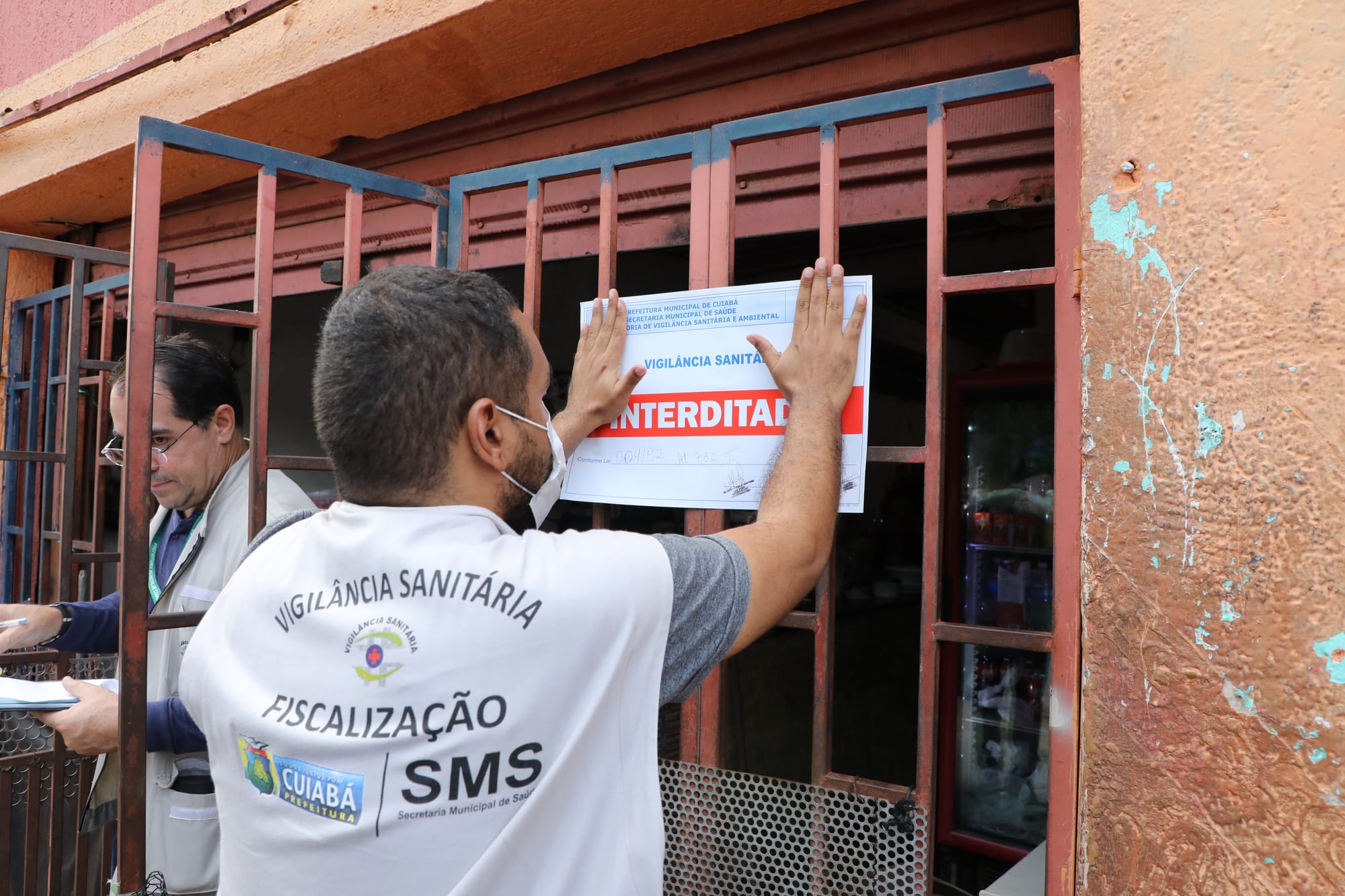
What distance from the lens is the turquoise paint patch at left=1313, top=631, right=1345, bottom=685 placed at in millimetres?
1071

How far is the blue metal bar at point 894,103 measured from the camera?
137 centimetres

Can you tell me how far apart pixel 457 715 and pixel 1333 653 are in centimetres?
106

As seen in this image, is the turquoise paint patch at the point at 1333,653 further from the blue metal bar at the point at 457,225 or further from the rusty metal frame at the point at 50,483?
the rusty metal frame at the point at 50,483

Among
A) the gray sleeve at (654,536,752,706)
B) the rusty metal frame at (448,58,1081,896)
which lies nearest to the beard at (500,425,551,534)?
the gray sleeve at (654,536,752,706)

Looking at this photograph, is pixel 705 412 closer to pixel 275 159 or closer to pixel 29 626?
pixel 275 159

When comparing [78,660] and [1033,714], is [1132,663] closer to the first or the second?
[1033,714]

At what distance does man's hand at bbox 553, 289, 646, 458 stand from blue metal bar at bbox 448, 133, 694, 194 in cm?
28

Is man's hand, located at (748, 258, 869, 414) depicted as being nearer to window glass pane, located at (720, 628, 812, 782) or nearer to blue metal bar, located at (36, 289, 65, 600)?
blue metal bar, located at (36, 289, 65, 600)

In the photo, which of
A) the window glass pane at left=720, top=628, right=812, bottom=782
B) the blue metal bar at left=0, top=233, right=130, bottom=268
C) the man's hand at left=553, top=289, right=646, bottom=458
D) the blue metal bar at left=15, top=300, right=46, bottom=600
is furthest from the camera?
the window glass pane at left=720, top=628, right=812, bottom=782

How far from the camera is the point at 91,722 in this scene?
1.77 meters

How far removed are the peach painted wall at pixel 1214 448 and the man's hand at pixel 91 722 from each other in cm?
180

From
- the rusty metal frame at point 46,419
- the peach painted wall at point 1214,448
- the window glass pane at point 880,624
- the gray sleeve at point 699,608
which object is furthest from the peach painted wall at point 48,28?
the window glass pane at point 880,624

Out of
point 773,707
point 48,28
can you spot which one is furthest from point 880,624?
point 48,28

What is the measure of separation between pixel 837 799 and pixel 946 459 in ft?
7.16
